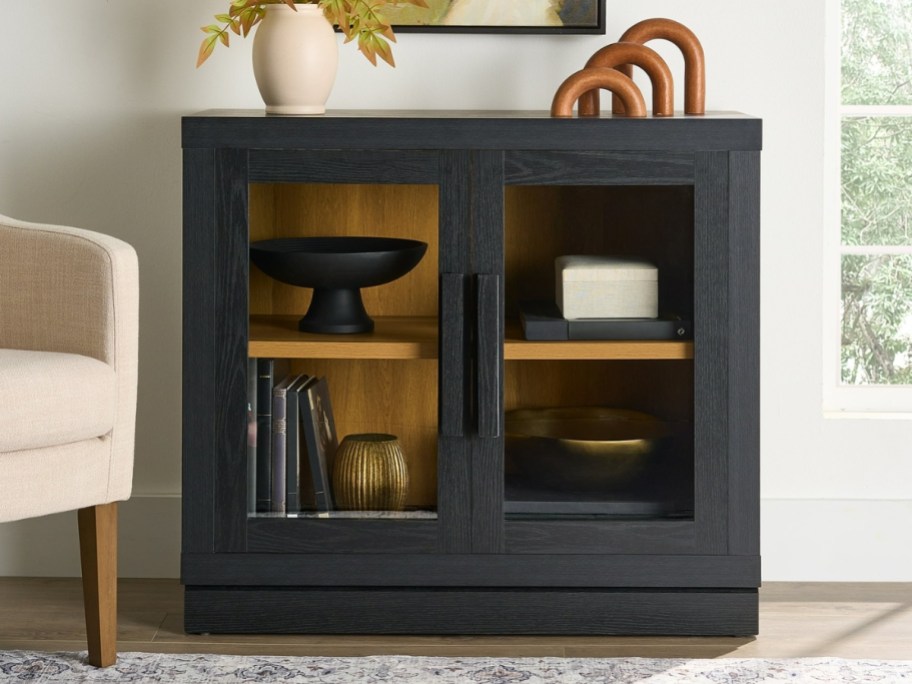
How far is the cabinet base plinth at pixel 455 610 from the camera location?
2.10 m

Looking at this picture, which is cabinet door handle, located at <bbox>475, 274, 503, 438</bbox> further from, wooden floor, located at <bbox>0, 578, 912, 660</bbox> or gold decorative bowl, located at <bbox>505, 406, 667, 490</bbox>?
wooden floor, located at <bbox>0, 578, 912, 660</bbox>

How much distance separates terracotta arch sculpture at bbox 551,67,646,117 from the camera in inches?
81.6

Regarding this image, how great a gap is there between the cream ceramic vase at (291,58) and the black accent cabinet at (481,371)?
9cm

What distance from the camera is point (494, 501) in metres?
2.08

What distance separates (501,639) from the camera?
2098mm

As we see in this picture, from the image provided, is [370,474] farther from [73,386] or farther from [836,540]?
[836,540]

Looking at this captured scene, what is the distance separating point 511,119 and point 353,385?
54 centimetres

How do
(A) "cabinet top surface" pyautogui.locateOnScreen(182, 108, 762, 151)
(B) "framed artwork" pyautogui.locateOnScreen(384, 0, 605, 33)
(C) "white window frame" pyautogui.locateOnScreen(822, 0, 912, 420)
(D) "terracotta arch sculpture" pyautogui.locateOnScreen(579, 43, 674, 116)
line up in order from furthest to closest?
(C) "white window frame" pyautogui.locateOnScreen(822, 0, 912, 420), (B) "framed artwork" pyautogui.locateOnScreen(384, 0, 605, 33), (D) "terracotta arch sculpture" pyautogui.locateOnScreen(579, 43, 674, 116), (A) "cabinet top surface" pyautogui.locateOnScreen(182, 108, 762, 151)

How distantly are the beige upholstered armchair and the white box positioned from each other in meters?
0.73

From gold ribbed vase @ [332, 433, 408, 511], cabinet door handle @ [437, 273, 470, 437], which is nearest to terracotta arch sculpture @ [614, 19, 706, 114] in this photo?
cabinet door handle @ [437, 273, 470, 437]

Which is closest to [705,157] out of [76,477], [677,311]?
[677,311]

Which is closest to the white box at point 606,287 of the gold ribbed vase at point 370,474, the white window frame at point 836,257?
the gold ribbed vase at point 370,474

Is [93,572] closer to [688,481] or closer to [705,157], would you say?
[688,481]

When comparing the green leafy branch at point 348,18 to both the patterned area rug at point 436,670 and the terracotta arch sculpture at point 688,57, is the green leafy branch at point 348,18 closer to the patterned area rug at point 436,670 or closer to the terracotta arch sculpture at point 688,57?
the terracotta arch sculpture at point 688,57
